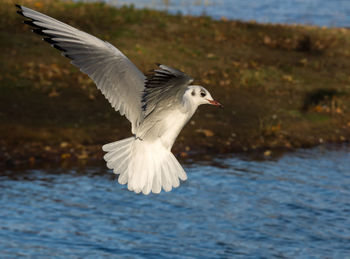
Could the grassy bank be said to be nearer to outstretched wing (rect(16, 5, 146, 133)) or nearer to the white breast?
outstretched wing (rect(16, 5, 146, 133))

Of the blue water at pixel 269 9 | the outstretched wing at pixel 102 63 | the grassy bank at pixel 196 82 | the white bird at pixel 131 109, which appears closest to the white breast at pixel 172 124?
the white bird at pixel 131 109

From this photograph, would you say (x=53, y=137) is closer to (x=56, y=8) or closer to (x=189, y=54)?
(x=189, y=54)

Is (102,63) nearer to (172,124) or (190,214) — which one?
(172,124)

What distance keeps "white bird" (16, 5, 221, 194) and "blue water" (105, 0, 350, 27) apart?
16.9m

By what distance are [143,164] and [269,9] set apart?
22282 millimetres

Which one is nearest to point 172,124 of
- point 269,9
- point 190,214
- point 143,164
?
point 143,164

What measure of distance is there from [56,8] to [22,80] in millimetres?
4272

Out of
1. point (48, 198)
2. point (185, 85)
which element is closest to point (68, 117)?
point (48, 198)

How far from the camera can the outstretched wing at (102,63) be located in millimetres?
6496

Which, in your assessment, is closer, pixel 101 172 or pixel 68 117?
pixel 101 172

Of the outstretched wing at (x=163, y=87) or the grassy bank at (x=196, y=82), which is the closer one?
the outstretched wing at (x=163, y=87)

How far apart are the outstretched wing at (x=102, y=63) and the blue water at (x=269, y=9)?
16852 mm

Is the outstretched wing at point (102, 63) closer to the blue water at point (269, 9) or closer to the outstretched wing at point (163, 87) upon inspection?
the outstretched wing at point (163, 87)

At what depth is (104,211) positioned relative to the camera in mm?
9359
